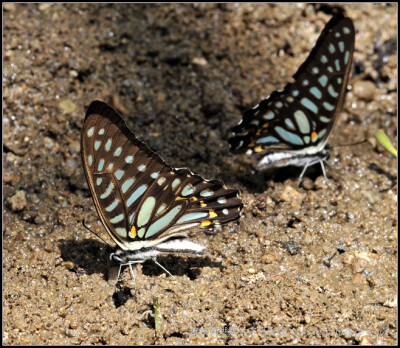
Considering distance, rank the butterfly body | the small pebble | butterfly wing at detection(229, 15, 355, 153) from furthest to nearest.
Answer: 1. the butterfly body
2. butterfly wing at detection(229, 15, 355, 153)
3. the small pebble

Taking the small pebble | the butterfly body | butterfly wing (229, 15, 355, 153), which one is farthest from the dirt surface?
butterfly wing (229, 15, 355, 153)

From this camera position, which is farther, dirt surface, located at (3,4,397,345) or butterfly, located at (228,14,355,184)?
butterfly, located at (228,14,355,184)

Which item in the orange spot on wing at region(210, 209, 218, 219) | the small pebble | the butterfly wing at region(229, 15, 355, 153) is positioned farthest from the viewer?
the butterfly wing at region(229, 15, 355, 153)

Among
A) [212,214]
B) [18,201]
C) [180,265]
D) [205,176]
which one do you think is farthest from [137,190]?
[18,201]


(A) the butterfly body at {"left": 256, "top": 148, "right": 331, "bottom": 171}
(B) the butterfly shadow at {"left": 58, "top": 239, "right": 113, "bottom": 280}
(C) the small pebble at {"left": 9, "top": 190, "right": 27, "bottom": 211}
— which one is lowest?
(B) the butterfly shadow at {"left": 58, "top": 239, "right": 113, "bottom": 280}

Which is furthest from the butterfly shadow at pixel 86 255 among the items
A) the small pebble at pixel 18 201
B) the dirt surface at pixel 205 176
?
the small pebble at pixel 18 201

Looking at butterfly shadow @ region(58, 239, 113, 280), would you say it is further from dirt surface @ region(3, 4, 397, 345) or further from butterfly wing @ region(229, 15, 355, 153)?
butterfly wing @ region(229, 15, 355, 153)

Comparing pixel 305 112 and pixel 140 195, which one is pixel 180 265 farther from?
pixel 305 112
